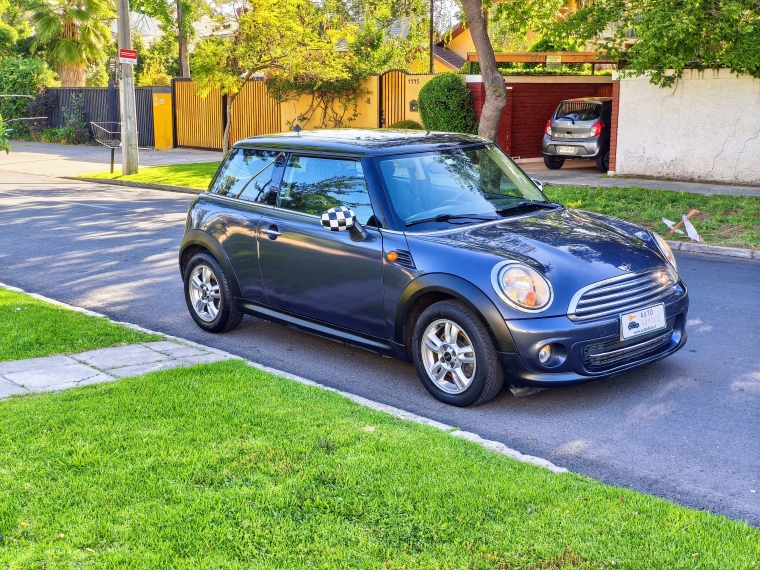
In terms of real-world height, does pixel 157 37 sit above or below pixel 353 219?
above

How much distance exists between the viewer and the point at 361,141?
21.5 ft

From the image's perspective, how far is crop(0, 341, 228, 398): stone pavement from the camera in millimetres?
5832

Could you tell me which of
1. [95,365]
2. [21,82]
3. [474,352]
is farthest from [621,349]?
[21,82]

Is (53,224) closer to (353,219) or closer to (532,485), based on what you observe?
(353,219)

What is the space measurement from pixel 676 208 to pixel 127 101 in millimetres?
13809

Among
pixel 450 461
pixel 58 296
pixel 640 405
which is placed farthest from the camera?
pixel 58 296

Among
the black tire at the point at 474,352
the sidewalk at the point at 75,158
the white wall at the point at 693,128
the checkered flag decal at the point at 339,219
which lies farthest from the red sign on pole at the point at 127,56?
the black tire at the point at 474,352

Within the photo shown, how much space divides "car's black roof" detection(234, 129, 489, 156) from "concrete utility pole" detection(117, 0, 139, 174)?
1563 cm

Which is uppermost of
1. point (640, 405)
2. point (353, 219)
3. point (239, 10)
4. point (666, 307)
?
point (239, 10)

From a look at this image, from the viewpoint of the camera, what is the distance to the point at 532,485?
4105 mm

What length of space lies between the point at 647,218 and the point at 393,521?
10.5m

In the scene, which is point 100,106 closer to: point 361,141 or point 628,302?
point 361,141

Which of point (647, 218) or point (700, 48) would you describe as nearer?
point (647, 218)

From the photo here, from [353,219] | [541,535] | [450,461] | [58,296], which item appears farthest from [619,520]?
[58,296]
